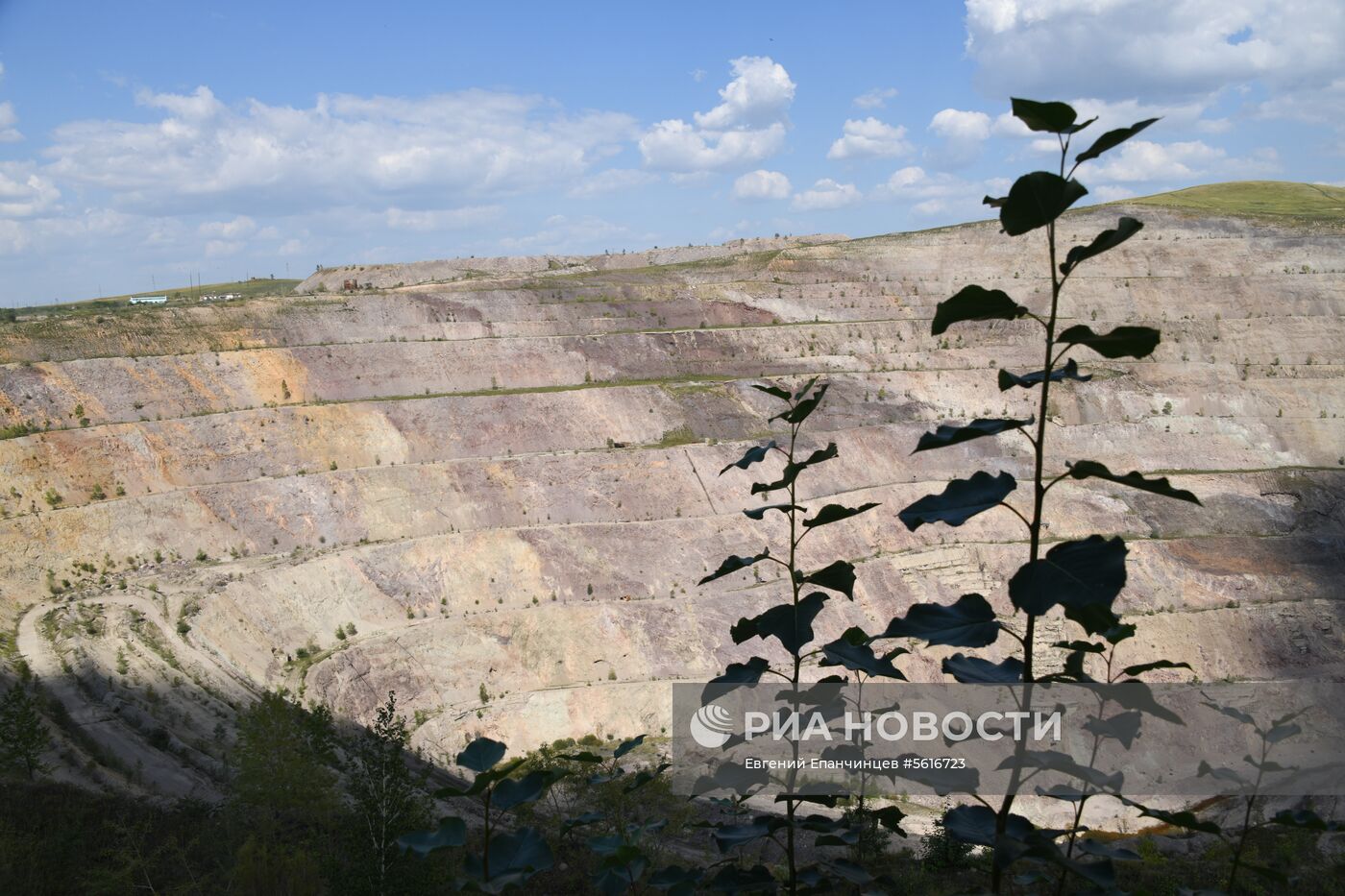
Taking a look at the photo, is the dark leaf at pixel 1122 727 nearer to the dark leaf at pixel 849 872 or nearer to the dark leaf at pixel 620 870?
the dark leaf at pixel 849 872

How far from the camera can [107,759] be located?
18.7 m

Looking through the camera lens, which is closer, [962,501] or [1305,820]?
[962,501]

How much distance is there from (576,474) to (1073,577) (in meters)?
34.7

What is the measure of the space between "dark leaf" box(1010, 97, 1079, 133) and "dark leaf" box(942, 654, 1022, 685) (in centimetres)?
193

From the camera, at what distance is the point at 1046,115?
335cm

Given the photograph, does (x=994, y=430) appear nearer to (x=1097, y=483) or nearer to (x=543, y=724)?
(x=543, y=724)

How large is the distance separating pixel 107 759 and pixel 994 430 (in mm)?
20573

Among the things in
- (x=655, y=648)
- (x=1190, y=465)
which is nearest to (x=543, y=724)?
(x=655, y=648)

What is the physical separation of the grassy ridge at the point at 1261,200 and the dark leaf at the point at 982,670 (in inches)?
2820

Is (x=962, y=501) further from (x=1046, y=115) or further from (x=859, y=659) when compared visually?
(x=1046, y=115)

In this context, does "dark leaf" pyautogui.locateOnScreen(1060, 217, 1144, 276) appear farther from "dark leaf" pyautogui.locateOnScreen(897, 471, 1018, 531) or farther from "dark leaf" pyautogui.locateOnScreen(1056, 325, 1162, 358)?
"dark leaf" pyautogui.locateOnScreen(897, 471, 1018, 531)

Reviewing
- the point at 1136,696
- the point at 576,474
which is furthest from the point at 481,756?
the point at 576,474

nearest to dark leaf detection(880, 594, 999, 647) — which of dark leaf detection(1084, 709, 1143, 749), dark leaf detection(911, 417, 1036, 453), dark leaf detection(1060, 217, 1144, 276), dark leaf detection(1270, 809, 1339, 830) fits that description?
dark leaf detection(911, 417, 1036, 453)

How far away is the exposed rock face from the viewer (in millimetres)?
29469
